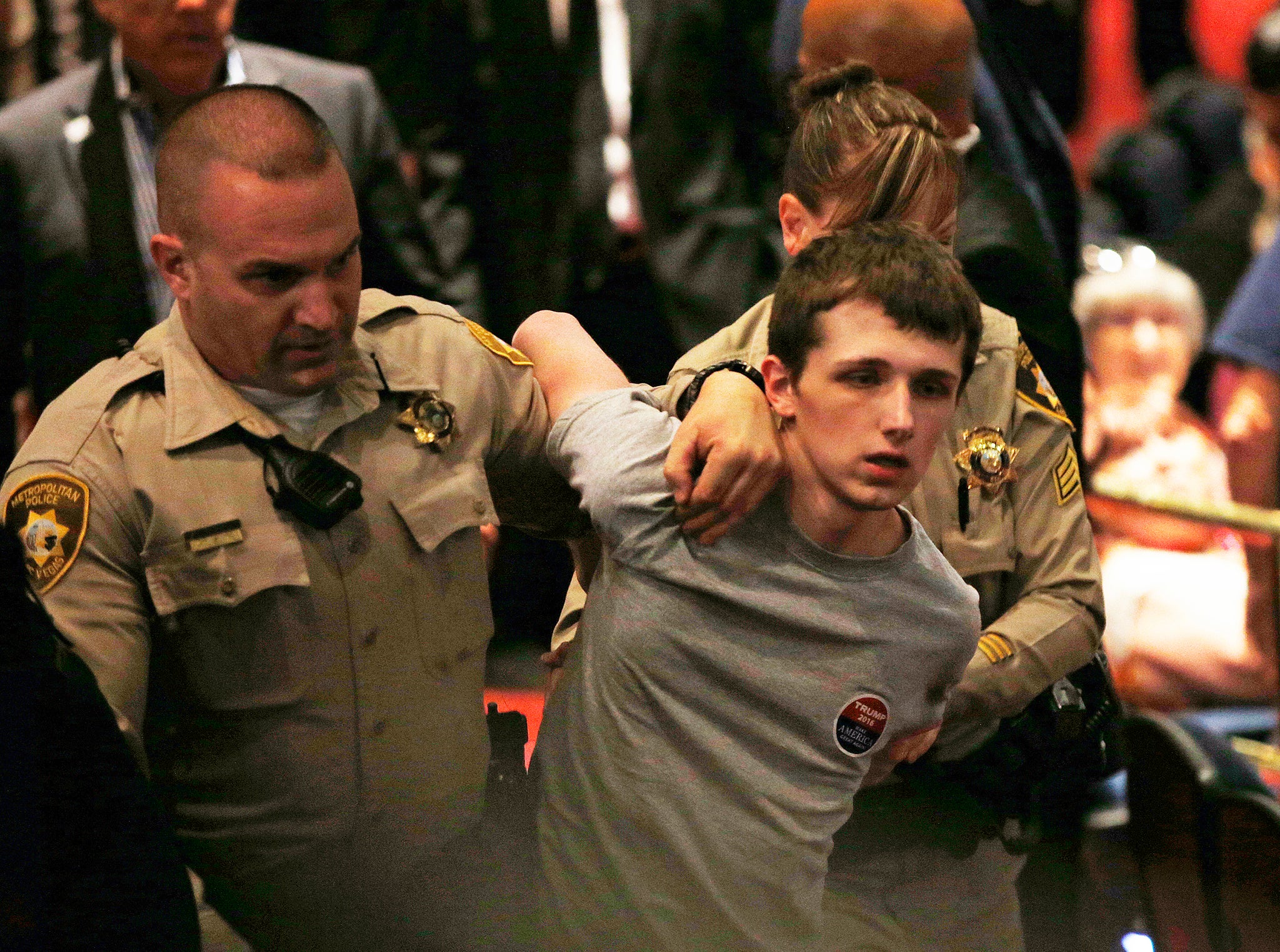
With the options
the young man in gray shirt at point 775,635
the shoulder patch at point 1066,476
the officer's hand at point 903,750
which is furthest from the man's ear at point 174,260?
the shoulder patch at point 1066,476

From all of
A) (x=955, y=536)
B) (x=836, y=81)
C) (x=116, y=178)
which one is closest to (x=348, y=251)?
(x=836, y=81)

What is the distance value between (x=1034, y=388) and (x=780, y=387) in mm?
474

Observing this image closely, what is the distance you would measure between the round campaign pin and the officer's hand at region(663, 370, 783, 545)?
0.68 ft

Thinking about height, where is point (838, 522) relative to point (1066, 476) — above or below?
above

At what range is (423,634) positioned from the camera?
1824 millimetres

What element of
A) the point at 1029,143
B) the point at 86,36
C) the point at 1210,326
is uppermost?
the point at 1029,143

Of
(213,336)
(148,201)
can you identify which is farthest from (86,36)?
(213,336)

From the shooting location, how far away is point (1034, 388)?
77.2 inches

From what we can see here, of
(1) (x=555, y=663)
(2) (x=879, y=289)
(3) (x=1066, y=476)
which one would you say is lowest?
(1) (x=555, y=663)

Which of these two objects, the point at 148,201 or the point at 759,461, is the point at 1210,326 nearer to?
the point at 148,201

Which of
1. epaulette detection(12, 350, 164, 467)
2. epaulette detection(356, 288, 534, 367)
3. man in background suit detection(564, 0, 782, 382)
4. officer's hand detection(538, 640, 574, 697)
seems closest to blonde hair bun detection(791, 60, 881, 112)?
epaulette detection(356, 288, 534, 367)

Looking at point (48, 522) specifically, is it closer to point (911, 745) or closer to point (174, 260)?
point (174, 260)

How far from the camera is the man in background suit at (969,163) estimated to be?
213 cm

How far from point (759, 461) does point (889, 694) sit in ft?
0.85
